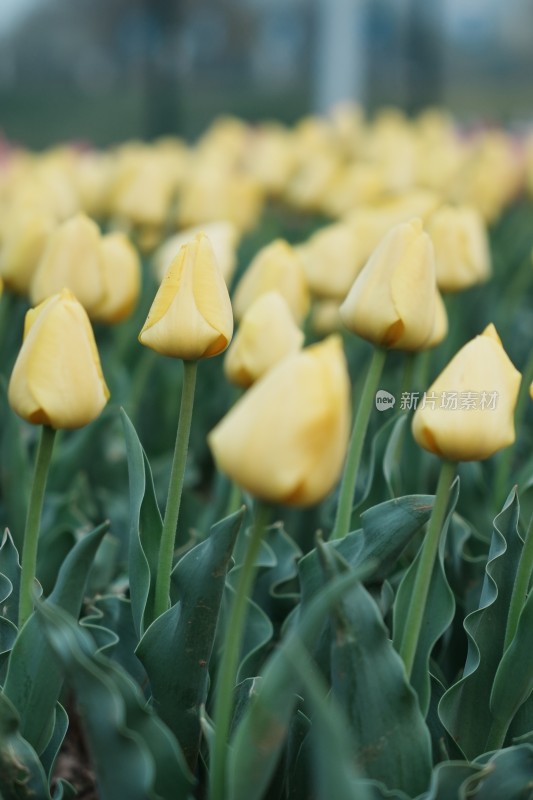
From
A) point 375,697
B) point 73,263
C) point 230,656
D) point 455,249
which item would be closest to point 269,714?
point 230,656

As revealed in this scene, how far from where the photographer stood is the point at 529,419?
2076 millimetres

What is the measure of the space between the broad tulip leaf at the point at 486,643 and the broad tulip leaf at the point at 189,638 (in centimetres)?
24

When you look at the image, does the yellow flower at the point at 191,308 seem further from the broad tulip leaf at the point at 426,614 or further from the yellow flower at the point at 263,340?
the broad tulip leaf at the point at 426,614

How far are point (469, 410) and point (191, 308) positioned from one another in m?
0.27

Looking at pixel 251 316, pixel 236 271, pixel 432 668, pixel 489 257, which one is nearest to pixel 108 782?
pixel 432 668

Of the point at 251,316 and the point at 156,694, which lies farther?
the point at 251,316

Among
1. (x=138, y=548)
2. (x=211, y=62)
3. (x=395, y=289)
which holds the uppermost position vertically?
(x=395, y=289)

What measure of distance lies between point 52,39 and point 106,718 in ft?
35.0

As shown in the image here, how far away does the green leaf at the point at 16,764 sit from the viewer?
0.95 meters

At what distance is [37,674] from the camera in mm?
1021

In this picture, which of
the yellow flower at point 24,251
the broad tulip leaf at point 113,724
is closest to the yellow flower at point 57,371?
the broad tulip leaf at point 113,724

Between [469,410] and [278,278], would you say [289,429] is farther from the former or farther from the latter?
[278,278]

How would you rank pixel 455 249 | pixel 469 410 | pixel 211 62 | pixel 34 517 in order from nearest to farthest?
pixel 469 410 < pixel 34 517 < pixel 455 249 < pixel 211 62

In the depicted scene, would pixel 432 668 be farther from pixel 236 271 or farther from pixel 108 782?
pixel 236 271
